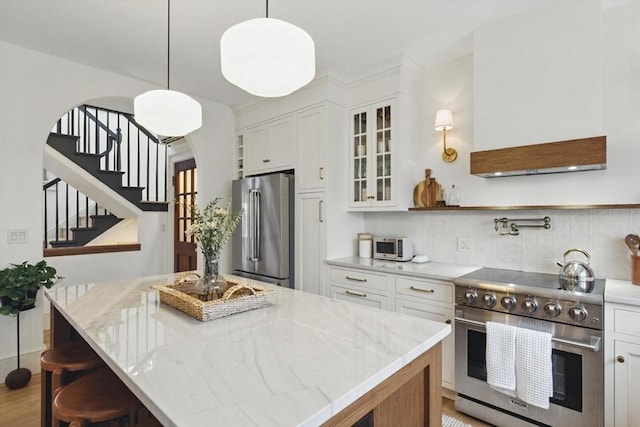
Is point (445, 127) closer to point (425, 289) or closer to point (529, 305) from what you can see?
point (425, 289)

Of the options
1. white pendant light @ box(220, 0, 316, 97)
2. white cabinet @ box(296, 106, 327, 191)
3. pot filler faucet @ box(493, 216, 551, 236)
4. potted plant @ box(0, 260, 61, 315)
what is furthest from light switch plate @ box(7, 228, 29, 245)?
pot filler faucet @ box(493, 216, 551, 236)

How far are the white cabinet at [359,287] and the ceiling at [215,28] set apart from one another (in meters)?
1.83

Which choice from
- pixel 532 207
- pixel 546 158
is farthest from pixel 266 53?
pixel 532 207

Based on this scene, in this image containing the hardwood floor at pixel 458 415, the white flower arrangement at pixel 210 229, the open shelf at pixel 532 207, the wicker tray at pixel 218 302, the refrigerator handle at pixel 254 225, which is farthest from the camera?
the refrigerator handle at pixel 254 225

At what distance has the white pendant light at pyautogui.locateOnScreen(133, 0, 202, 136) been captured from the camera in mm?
1785

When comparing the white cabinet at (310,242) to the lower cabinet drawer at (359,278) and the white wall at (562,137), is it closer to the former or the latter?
the lower cabinet drawer at (359,278)

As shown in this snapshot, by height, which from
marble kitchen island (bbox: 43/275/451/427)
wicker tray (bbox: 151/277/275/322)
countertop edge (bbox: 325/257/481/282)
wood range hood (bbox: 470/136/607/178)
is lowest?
countertop edge (bbox: 325/257/481/282)

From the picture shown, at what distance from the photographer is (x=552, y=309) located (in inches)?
76.5

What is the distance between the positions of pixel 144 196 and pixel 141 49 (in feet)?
9.70

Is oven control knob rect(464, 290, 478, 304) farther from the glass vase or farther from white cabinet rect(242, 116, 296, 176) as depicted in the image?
white cabinet rect(242, 116, 296, 176)

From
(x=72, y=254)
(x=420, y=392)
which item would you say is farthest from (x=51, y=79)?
(x=420, y=392)

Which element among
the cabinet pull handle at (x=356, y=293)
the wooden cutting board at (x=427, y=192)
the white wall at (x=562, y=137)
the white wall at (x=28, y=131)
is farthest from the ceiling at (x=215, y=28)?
the cabinet pull handle at (x=356, y=293)

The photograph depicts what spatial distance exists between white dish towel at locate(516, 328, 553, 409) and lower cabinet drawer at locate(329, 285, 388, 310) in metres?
1.00

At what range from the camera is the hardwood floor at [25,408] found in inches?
86.0
